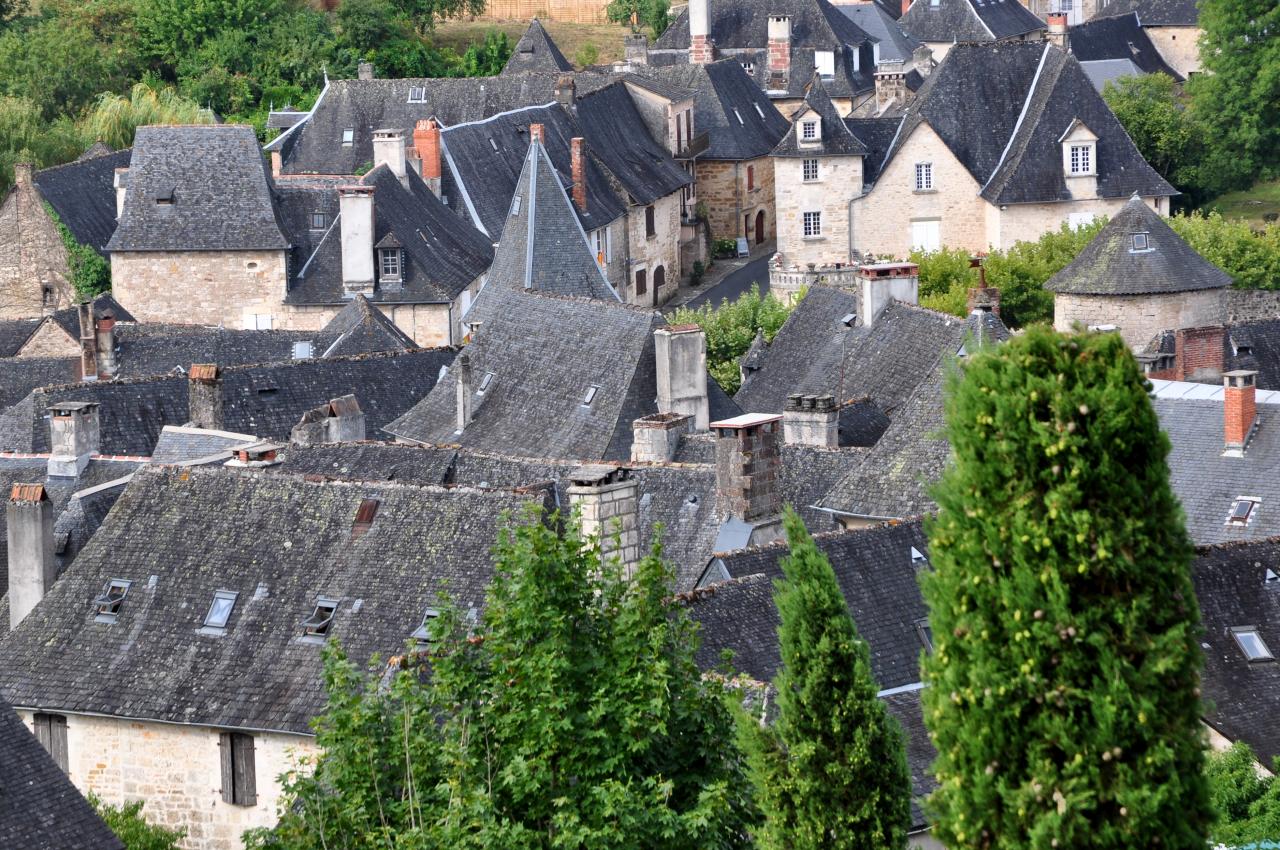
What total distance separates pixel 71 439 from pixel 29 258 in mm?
32163

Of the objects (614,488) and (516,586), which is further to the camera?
(614,488)

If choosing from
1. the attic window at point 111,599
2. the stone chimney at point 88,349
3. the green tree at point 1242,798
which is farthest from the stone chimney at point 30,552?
the stone chimney at point 88,349

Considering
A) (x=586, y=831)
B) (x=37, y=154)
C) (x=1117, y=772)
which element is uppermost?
(x=37, y=154)

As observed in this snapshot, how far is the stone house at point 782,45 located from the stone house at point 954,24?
396cm

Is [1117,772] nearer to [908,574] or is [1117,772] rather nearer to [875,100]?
[908,574]

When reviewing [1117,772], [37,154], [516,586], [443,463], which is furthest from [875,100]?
[1117,772]

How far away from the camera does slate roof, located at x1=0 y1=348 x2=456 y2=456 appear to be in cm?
4534

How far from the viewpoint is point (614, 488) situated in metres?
28.5

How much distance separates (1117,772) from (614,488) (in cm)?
1398

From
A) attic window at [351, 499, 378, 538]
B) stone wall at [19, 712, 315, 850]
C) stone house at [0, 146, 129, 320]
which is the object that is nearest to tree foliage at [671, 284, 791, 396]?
stone house at [0, 146, 129, 320]

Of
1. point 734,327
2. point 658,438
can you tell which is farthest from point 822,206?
point 658,438

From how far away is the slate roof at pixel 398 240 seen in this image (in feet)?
207

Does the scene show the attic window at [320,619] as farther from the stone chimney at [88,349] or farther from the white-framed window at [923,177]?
the white-framed window at [923,177]

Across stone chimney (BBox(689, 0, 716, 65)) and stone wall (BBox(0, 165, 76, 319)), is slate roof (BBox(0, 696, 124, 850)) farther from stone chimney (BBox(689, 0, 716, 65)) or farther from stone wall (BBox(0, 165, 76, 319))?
stone chimney (BBox(689, 0, 716, 65))
